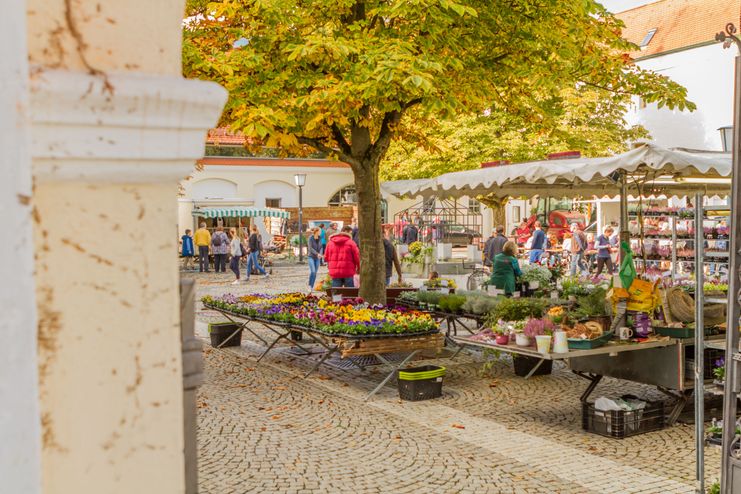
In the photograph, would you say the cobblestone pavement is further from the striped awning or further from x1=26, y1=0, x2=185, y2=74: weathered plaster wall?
the striped awning

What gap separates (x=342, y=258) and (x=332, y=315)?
4773 millimetres

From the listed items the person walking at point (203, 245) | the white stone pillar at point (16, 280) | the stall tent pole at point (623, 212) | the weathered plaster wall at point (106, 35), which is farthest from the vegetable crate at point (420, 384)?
the person walking at point (203, 245)

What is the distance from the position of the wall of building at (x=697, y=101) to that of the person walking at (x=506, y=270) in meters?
26.5

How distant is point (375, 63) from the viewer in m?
9.95

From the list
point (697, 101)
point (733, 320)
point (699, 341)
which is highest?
point (697, 101)

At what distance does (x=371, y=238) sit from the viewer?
1263cm

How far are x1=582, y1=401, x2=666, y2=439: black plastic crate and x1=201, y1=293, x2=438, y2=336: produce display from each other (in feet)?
7.42

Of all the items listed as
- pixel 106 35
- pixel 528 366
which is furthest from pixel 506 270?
pixel 106 35

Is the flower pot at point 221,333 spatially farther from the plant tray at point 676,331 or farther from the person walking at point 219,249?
the person walking at point 219,249

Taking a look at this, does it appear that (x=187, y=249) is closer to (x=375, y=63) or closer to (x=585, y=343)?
(x=375, y=63)

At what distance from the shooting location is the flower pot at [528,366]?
10742 millimetres

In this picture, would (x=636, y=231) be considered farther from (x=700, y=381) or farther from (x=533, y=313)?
(x=700, y=381)

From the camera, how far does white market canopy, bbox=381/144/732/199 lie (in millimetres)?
9469

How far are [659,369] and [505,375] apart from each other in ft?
9.04
